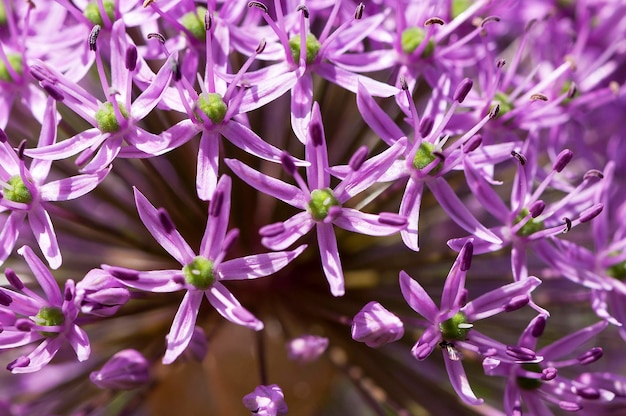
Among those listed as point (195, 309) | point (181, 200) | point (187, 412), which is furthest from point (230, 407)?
point (195, 309)

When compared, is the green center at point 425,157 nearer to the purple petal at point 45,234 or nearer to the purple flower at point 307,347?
the purple flower at point 307,347

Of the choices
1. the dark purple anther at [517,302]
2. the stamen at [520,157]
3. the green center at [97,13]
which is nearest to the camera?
the dark purple anther at [517,302]

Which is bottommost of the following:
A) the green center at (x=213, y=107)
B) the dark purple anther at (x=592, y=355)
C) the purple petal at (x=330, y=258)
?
the dark purple anther at (x=592, y=355)

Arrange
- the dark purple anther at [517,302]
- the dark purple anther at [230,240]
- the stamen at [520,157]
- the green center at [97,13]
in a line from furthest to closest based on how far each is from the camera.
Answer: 1. the green center at [97,13]
2. the stamen at [520,157]
3. the dark purple anther at [517,302]
4. the dark purple anther at [230,240]

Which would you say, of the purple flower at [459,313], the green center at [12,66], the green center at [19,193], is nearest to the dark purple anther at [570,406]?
the purple flower at [459,313]

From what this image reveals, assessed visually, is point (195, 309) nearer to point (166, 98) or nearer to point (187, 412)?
point (166, 98)

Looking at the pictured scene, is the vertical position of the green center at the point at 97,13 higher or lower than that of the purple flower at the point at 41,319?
higher
